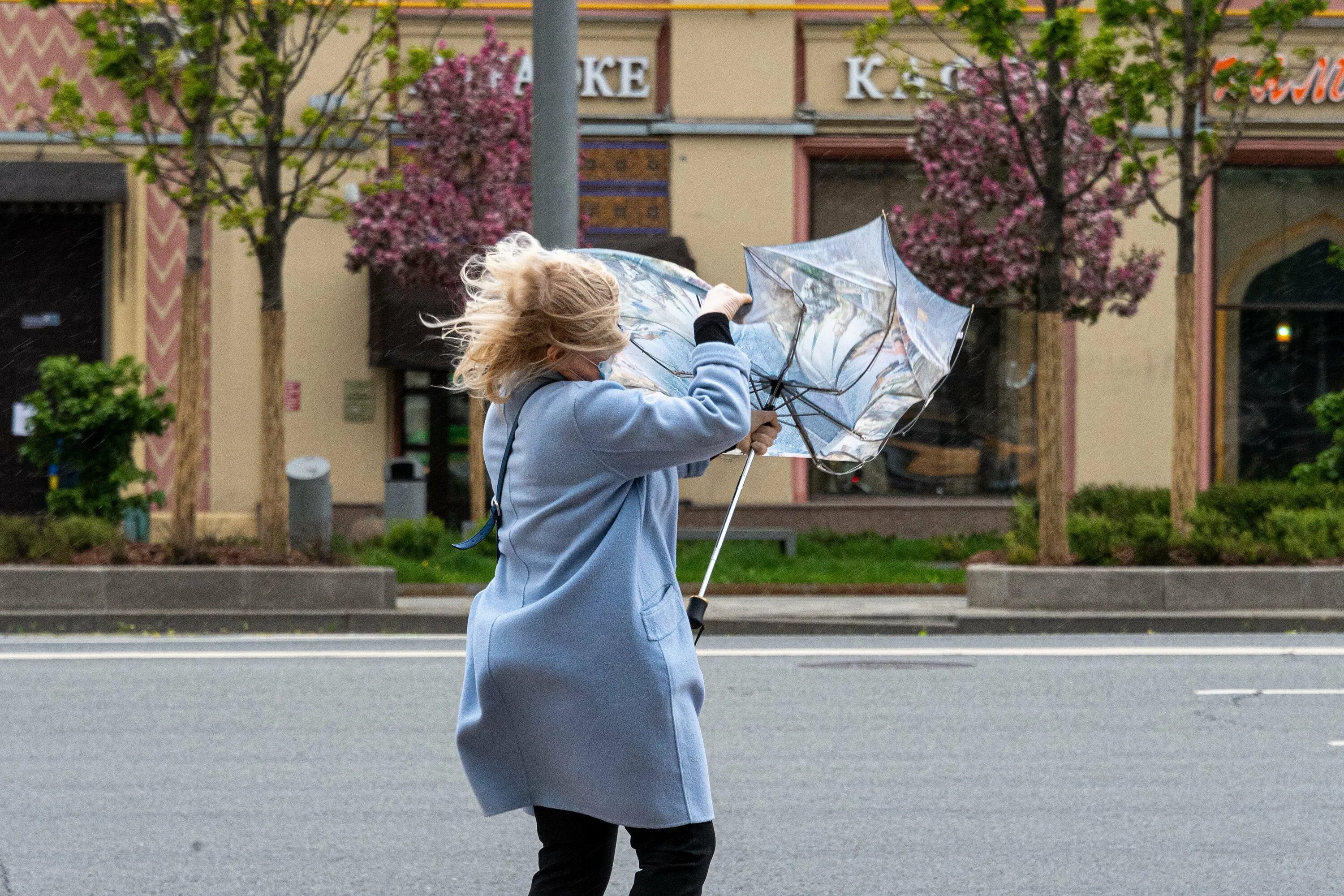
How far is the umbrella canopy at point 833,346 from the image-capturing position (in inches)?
149

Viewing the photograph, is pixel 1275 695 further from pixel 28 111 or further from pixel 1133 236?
pixel 28 111

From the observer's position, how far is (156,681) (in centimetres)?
964

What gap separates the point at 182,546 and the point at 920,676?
6407mm

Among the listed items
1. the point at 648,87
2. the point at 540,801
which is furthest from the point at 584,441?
the point at 648,87

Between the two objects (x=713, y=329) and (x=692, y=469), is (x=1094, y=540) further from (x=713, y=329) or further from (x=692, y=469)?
(x=713, y=329)

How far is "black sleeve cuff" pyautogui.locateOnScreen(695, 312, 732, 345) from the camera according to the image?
3154mm

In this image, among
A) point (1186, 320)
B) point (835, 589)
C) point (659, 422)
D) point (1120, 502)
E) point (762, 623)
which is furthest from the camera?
point (1120, 502)

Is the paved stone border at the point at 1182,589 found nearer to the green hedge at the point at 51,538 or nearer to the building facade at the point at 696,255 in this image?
the building facade at the point at 696,255

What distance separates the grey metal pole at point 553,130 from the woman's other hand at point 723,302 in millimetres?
2649

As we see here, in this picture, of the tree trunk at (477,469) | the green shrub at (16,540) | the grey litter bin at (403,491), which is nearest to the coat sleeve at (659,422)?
the green shrub at (16,540)

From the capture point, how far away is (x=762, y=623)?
42.0 ft

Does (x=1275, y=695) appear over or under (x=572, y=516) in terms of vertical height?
under

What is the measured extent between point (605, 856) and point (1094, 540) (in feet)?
36.5

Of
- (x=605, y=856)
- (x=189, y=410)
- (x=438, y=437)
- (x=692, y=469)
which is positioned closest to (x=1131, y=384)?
(x=438, y=437)
